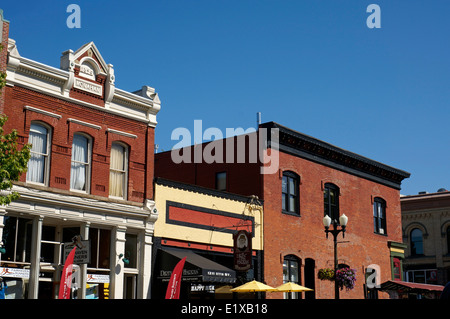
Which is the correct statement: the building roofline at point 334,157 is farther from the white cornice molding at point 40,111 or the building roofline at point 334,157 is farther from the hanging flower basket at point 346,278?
the white cornice molding at point 40,111

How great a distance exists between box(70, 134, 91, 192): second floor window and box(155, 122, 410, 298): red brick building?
32.2 feet

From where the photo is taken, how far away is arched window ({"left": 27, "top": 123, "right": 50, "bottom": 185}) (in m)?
19.9

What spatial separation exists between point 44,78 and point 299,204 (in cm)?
1523

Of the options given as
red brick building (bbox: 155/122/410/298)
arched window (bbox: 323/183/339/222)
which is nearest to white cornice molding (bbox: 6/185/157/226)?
red brick building (bbox: 155/122/410/298)

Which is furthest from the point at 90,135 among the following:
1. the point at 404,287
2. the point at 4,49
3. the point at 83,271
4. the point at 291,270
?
the point at 404,287

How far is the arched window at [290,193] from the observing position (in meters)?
30.0

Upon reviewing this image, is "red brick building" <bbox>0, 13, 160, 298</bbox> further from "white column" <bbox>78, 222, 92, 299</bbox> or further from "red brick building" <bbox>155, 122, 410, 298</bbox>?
"red brick building" <bbox>155, 122, 410, 298</bbox>

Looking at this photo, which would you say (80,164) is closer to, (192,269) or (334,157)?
(192,269)

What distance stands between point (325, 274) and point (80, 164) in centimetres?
1536

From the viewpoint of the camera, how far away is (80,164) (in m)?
21.4

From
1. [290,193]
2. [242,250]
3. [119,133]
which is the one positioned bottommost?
[242,250]

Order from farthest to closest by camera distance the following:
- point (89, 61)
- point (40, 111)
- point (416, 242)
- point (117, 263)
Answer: point (416, 242), point (89, 61), point (117, 263), point (40, 111)

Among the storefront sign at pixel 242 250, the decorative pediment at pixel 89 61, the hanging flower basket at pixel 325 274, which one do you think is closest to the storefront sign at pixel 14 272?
the decorative pediment at pixel 89 61
